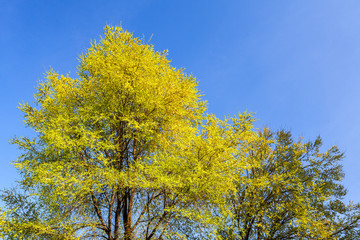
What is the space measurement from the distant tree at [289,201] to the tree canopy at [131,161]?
119 millimetres

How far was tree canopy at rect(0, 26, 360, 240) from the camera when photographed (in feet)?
29.9

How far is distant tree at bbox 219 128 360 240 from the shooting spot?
12711 millimetres

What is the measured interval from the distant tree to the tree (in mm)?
3219

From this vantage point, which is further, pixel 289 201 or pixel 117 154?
pixel 289 201

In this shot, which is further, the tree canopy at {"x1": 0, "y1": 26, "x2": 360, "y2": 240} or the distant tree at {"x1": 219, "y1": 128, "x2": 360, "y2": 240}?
the distant tree at {"x1": 219, "y1": 128, "x2": 360, "y2": 240}

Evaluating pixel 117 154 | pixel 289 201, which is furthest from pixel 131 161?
pixel 289 201

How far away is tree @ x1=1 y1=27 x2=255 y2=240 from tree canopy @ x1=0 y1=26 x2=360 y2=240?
4cm

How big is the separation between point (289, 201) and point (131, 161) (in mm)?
8351

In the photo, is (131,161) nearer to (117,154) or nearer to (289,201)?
(117,154)

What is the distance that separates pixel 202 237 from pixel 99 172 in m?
4.79

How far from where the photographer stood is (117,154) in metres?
10.5

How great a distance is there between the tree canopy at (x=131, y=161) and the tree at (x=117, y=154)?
43 mm

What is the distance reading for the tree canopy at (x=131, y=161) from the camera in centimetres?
912

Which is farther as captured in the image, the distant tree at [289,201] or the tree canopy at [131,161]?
the distant tree at [289,201]
